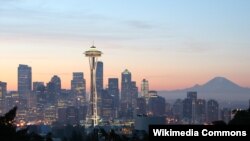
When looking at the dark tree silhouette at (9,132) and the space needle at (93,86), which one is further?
the space needle at (93,86)

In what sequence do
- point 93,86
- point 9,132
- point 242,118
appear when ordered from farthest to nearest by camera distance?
point 93,86 → point 242,118 → point 9,132

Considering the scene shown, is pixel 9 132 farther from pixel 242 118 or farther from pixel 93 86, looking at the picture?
pixel 93 86

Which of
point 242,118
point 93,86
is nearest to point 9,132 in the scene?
point 242,118

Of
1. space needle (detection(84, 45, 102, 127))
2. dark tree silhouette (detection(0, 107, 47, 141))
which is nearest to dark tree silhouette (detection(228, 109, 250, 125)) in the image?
dark tree silhouette (detection(0, 107, 47, 141))

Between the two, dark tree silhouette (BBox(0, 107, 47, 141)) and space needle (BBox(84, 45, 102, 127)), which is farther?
space needle (BBox(84, 45, 102, 127))

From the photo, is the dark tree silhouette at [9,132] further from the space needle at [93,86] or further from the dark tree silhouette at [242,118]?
the space needle at [93,86]

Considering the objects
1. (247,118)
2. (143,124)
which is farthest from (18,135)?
(143,124)

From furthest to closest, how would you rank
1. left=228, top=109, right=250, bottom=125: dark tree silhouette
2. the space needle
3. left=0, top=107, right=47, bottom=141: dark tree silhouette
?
the space needle, left=228, top=109, right=250, bottom=125: dark tree silhouette, left=0, top=107, right=47, bottom=141: dark tree silhouette

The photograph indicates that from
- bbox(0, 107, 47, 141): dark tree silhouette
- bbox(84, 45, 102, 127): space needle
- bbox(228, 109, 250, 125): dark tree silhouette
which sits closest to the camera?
bbox(0, 107, 47, 141): dark tree silhouette

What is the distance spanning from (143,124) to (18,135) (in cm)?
12110

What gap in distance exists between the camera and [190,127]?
46.6ft

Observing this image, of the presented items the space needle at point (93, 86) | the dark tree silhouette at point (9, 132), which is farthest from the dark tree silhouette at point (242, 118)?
the space needle at point (93, 86)

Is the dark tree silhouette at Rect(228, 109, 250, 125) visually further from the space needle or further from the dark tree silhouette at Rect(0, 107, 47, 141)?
the space needle

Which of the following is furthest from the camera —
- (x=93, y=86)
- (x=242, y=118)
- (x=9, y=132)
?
(x=93, y=86)
